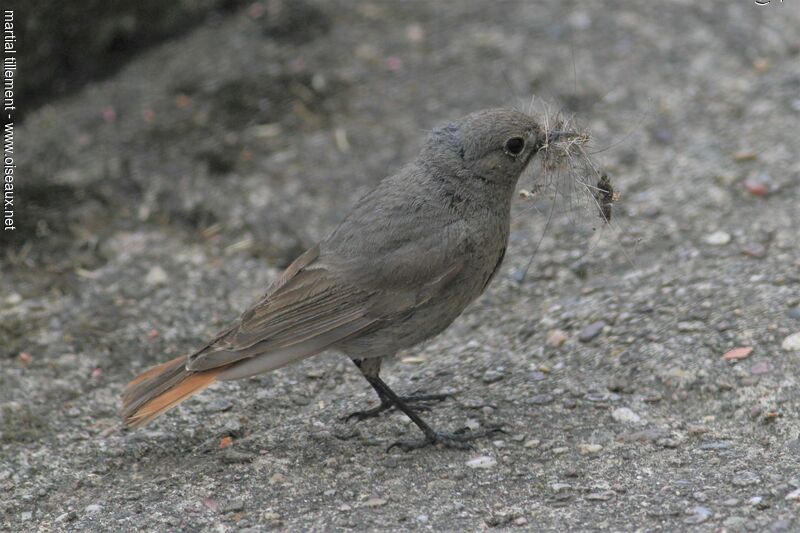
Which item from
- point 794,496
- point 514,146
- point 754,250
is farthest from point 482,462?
point 754,250

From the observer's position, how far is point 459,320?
5398 mm

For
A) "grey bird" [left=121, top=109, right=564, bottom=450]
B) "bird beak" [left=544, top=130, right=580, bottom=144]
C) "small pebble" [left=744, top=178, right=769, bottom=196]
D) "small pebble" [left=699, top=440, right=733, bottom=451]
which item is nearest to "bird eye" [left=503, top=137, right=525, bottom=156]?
"grey bird" [left=121, top=109, right=564, bottom=450]

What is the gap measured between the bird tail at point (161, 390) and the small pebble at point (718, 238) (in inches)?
103

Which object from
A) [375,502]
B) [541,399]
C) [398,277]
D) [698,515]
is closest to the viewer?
[698,515]

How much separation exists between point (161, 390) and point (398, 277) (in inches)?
41.0

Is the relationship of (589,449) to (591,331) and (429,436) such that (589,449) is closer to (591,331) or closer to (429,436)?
(429,436)

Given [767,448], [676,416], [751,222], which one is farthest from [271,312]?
[751,222]

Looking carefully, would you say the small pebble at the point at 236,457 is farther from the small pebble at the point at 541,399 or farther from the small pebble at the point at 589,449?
the small pebble at the point at 589,449

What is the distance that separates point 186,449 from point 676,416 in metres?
2.02

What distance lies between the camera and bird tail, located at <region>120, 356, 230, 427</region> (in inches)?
162

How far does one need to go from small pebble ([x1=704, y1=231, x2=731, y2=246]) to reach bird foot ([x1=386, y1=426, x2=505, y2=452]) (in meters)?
1.73

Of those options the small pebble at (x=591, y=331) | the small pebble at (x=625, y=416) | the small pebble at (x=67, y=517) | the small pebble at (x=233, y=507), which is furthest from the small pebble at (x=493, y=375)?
the small pebble at (x=67, y=517)

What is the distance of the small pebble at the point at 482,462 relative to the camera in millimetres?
4145

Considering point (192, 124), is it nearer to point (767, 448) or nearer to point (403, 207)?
point (403, 207)
